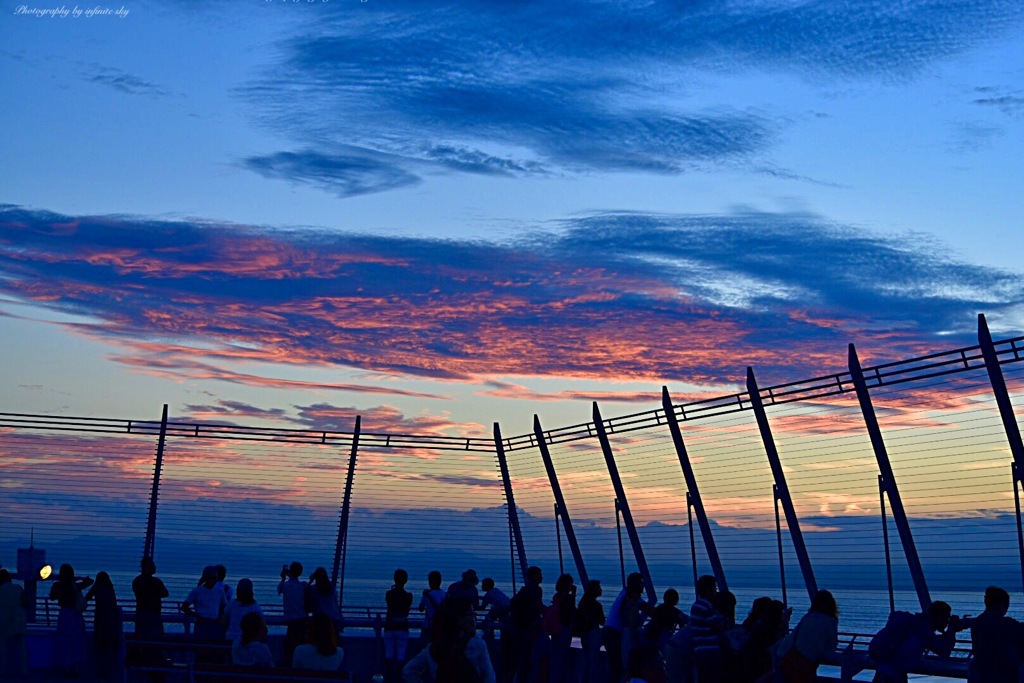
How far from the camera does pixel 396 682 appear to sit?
1530 centimetres

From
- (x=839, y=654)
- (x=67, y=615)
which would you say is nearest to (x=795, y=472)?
(x=839, y=654)

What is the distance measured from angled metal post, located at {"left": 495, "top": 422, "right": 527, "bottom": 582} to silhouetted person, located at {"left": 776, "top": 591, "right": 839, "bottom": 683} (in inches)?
346

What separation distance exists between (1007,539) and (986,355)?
5.13 ft

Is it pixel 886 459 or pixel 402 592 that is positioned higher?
pixel 886 459

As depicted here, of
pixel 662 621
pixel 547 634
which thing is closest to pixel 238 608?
pixel 547 634

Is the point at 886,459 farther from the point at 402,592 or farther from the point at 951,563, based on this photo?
the point at 402,592

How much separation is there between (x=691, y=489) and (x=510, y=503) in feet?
14.4

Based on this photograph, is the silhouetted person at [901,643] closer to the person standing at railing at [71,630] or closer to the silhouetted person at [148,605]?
the silhouetted person at [148,605]

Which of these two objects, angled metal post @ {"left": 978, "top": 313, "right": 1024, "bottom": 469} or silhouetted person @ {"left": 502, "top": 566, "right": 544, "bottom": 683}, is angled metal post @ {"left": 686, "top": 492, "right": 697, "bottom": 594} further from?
angled metal post @ {"left": 978, "top": 313, "right": 1024, "bottom": 469}

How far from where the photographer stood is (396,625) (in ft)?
48.0

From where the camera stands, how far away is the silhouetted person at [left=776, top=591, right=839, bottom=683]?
384 inches

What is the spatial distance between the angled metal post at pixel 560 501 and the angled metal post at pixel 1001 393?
23.4 ft

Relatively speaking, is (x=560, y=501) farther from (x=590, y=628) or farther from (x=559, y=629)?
(x=590, y=628)

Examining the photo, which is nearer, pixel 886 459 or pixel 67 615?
pixel 886 459
